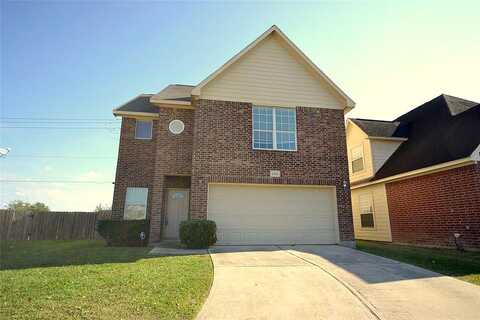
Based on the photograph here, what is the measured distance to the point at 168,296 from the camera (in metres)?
4.90

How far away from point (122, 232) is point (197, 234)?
12.5ft

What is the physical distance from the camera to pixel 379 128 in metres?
17.2

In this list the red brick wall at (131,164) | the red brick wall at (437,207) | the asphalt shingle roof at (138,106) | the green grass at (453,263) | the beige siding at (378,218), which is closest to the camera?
the green grass at (453,263)

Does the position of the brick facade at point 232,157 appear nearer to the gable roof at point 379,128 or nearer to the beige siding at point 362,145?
the beige siding at point 362,145

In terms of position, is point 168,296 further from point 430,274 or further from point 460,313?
point 430,274

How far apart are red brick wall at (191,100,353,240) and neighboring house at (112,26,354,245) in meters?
0.04

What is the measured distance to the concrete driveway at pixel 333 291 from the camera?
15.3 ft

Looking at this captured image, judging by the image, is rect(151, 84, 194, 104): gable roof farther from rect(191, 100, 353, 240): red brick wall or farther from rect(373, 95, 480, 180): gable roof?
rect(373, 95, 480, 180): gable roof

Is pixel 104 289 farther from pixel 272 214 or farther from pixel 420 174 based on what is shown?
pixel 420 174

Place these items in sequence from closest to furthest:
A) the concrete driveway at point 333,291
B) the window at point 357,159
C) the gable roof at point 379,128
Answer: the concrete driveway at point 333,291 < the gable roof at point 379,128 < the window at point 357,159

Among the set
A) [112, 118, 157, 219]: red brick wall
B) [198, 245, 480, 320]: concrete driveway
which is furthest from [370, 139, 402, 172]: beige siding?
[112, 118, 157, 219]: red brick wall

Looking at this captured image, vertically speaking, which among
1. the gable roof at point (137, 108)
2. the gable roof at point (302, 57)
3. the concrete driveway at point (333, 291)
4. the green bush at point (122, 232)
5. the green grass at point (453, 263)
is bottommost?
the concrete driveway at point (333, 291)

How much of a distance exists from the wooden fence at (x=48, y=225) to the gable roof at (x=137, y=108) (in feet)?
25.2

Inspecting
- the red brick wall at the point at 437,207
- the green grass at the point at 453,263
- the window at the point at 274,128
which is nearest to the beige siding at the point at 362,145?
the red brick wall at the point at 437,207
